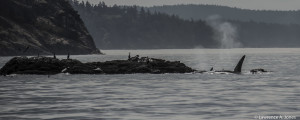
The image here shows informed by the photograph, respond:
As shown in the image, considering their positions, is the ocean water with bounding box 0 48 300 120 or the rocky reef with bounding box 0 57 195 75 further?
the rocky reef with bounding box 0 57 195 75

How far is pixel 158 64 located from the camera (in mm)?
→ 62781

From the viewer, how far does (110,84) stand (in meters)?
46.2

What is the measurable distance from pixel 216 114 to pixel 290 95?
34.1ft

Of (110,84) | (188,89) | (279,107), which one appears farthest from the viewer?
(110,84)

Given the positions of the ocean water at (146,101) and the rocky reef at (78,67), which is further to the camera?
the rocky reef at (78,67)

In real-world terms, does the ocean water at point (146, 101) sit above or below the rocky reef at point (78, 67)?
below

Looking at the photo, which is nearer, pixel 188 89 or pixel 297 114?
pixel 297 114

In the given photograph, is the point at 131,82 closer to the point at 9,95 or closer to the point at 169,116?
the point at 9,95

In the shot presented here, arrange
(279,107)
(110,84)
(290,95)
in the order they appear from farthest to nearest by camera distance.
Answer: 1. (110,84)
2. (290,95)
3. (279,107)

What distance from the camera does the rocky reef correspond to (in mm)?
60719

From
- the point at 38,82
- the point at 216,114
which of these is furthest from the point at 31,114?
the point at 38,82

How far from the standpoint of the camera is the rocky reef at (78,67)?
199 ft

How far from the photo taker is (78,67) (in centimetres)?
6159

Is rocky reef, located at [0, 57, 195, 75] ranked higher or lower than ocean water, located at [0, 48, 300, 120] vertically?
higher
